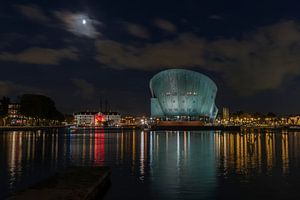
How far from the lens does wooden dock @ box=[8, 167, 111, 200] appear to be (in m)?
14.3

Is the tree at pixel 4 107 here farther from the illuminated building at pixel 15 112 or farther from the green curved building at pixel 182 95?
the green curved building at pixel 182 95

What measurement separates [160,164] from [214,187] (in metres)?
9.36

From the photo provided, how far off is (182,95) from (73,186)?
493 ft

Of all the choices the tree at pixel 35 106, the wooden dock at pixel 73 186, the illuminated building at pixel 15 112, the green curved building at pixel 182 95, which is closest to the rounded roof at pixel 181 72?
the green curved building at pixel 182 95

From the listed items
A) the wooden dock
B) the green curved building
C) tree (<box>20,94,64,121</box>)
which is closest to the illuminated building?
tree (<box>20,94,64,121</box>)

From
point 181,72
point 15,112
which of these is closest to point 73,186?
point 181,72

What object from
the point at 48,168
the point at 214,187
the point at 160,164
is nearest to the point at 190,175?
the point at 214,187

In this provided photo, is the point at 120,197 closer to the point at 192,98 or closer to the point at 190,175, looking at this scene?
the point at 190,175

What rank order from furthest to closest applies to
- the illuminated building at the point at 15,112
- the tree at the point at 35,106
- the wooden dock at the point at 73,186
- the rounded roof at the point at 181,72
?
the rounded roof at the point at 181,72
the illuminated building at the point at 15,112
the tree at the point at 35,106
the wooden dock at the point at 73,186

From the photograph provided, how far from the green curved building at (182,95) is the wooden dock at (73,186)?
468 ft

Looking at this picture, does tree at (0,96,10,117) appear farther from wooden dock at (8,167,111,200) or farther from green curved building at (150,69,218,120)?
wooden dock at (8,167,111,200)

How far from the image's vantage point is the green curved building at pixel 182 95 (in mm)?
162750

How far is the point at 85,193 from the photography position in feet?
48.9

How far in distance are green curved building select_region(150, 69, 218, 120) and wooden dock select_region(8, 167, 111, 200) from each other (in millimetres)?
142748
